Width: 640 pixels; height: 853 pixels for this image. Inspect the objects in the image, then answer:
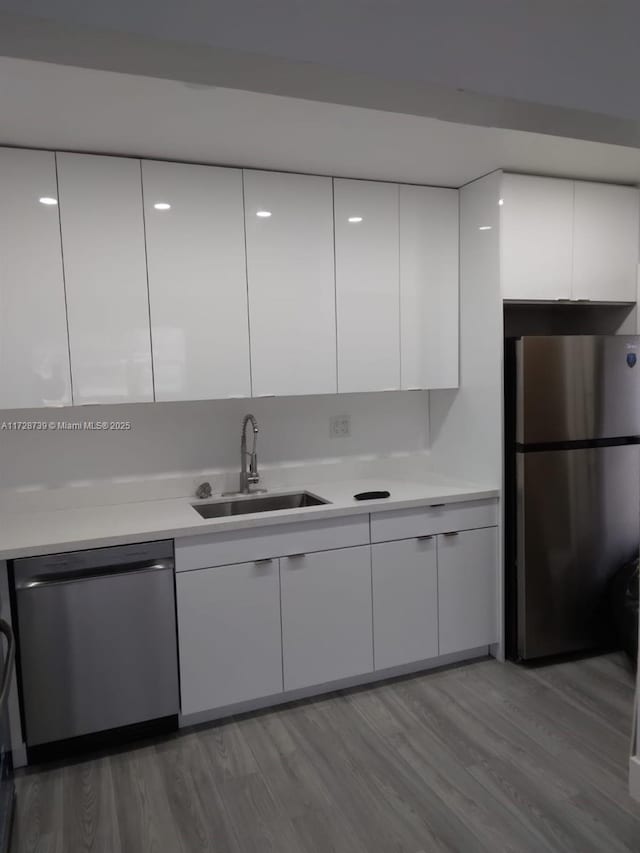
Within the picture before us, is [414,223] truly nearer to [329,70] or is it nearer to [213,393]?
[213,393]

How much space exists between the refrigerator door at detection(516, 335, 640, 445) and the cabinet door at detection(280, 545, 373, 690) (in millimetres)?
1037

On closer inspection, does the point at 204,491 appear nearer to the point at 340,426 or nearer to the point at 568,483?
the point at 340,426

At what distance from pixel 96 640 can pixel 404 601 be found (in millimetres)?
1375

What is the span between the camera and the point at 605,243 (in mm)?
3082

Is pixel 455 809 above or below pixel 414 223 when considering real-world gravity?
below

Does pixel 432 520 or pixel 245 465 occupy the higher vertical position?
pixel 245 465

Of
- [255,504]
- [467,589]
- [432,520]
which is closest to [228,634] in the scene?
[255,504]

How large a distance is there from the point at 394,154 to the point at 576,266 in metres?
1.13

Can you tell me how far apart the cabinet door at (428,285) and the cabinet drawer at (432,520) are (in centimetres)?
65

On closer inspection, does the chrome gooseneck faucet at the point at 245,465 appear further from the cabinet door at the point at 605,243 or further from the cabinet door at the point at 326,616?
the cabinet door at the point at 605,243

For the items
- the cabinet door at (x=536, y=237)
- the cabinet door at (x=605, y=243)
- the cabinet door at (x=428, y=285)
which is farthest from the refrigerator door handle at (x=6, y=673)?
the cabinet door at (x=605, y=243)

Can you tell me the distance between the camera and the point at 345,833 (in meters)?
1.93

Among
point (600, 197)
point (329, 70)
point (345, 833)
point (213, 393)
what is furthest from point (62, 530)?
point (600, 197)

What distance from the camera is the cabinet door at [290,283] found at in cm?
273
